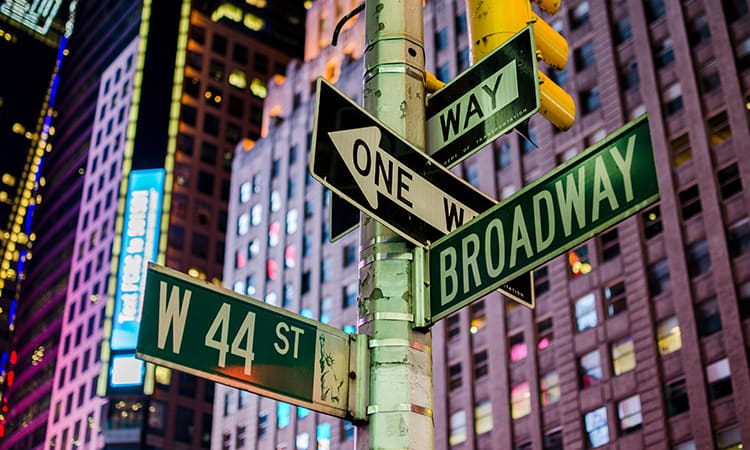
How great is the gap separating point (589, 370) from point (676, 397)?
557 centimetres

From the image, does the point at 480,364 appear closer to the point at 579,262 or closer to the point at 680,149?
the point at 579,262

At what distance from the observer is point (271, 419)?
2795 inches

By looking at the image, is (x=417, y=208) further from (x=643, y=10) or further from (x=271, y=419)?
(x=271, y=419)

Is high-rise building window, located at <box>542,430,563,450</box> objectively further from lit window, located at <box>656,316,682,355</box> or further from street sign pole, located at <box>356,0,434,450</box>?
street sign pole, located at <box>356,0,434,450</box>

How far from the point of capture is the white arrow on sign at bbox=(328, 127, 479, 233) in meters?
5.25

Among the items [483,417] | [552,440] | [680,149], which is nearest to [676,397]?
[552,440]

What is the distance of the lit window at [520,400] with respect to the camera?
172 ft

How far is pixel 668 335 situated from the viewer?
4638cm

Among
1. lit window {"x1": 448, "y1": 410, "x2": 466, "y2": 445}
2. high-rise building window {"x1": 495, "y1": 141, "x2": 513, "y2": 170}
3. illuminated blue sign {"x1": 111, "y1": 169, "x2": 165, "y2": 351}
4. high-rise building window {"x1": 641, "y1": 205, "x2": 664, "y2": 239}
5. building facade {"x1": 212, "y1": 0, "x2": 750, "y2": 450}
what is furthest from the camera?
illuminated blue sign {"x1": 111, "y1": 169, "x2": 165, "y2": 351}

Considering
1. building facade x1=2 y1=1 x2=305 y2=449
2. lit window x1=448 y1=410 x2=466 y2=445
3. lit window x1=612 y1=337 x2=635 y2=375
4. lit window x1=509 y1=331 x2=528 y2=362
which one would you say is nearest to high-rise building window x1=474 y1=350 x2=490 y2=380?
lit window x1=509 y1=331 x2=528 y2=362

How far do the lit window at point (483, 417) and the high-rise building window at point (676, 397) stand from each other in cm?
1153

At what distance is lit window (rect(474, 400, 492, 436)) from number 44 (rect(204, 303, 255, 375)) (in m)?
50.2

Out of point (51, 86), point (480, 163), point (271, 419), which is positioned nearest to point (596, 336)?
point (480, 163)

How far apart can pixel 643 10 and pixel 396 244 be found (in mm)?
52052
